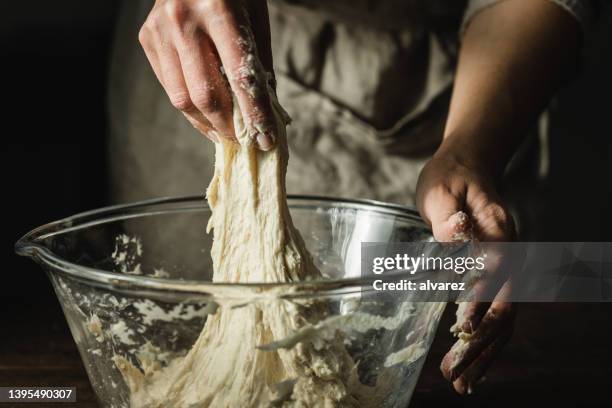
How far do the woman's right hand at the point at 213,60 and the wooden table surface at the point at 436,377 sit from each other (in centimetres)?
31

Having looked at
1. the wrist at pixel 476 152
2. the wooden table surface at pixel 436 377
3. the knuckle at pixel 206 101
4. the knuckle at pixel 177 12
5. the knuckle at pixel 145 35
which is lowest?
the wooden table surface at pixel 436 377

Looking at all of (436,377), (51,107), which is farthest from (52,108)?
(436,377)

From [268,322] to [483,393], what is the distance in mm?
278

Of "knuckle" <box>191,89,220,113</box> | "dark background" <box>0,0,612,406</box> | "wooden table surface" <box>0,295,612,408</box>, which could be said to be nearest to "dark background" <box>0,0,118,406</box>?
"dark background" <box>0,0,612,406</box>

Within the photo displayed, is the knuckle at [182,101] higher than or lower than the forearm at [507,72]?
lower

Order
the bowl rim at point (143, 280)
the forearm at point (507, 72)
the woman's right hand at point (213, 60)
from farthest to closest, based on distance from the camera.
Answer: the forearm at point (507, 72), the woman's right hand at point (213, 60), the bowl rim at point (143, 280)

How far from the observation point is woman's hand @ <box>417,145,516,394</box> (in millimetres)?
684

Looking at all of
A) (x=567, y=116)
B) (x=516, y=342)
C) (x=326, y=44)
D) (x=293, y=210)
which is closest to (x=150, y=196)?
(x=326, y=44)

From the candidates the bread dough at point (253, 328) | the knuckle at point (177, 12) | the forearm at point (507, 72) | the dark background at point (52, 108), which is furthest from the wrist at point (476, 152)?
the dark background at point (52, 108)

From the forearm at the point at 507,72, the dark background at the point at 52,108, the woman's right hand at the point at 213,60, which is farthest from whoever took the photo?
the dark background at the point at 52,108

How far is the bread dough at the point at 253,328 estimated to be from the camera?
606 millimetres

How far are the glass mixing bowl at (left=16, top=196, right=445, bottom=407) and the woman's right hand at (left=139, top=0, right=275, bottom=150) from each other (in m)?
0.17

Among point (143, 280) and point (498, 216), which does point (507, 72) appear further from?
point (143, 280)

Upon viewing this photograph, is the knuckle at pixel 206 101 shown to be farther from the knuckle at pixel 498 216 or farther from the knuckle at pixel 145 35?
the knuckle at pixel 498 216
